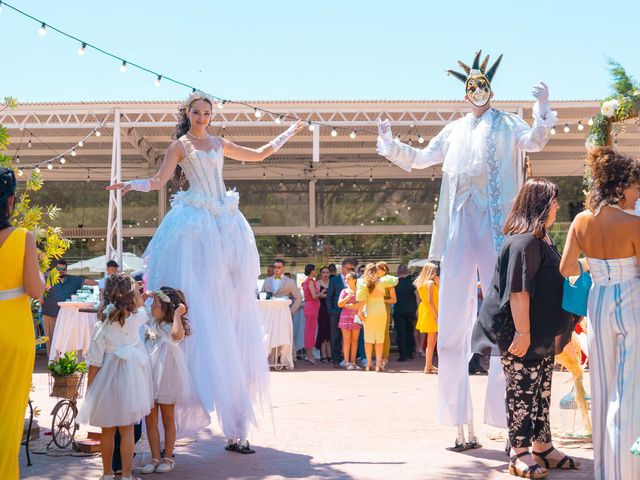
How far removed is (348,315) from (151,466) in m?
9.44

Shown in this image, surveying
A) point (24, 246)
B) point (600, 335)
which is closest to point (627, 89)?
point (600, 335)

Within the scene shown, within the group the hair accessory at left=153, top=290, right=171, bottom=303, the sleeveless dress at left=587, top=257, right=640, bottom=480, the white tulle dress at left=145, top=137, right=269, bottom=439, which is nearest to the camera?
the sleeveless dress at left=587, top=257, right=640, bottom=480

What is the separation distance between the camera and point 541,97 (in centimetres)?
553

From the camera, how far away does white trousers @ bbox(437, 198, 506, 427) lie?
18.5 feet

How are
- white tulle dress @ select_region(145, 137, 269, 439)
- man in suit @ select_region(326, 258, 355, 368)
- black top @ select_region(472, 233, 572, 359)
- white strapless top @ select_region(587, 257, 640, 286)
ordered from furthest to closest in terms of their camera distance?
man in suit @ select_region(326, 258, 355, 368) < white tulle dress @ select_region(145, 137, 269, 439) < black top @ select_region(472, 233, 572, 359) < white strapless top @ select_region(587, 257, 640, 286)

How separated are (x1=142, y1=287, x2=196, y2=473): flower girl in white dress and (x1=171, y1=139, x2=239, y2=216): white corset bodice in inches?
26.9

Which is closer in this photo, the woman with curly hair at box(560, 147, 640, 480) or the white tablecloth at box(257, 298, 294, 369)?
the woman with curly hair at box(560, 147, 640, 480)

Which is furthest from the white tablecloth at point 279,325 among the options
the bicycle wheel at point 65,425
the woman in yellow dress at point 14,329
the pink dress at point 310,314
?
the woman in yellow dress at point 14,329

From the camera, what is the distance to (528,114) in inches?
797

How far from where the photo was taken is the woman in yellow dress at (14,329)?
12.2 ft

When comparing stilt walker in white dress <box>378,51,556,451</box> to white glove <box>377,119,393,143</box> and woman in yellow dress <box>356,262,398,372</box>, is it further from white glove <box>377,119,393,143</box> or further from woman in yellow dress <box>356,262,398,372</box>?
woman in yellow dress <box>356,262,398,372</box>

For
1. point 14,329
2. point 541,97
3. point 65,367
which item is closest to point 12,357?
point 14,329

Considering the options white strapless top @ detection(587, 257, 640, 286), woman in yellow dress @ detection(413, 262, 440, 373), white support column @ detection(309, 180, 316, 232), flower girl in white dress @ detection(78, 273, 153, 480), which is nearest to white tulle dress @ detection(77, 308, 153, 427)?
flower girl in white dress @ detection(78, 273, 153, 480)

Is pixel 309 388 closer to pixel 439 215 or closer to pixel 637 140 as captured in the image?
pixel 439 215
